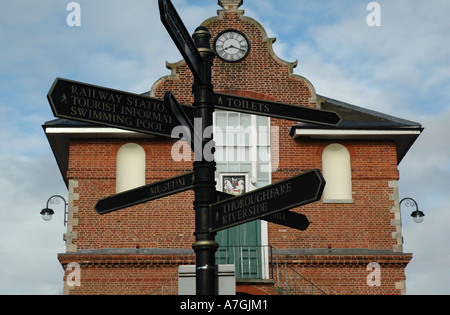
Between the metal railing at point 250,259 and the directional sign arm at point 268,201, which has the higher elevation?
the metal railing at point 250,259

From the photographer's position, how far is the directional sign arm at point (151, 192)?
6254 millimetres

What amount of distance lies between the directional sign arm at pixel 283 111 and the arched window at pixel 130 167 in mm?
13490

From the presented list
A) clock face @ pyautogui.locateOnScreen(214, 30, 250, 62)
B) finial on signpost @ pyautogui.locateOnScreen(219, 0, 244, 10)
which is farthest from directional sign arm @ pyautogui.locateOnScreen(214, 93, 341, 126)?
finial on signpost @ pyautogui.locateOnScreen(219, 0, 244, 10)

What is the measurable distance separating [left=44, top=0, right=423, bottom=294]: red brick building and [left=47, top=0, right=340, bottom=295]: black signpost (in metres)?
12.8

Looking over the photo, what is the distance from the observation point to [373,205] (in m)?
19.9

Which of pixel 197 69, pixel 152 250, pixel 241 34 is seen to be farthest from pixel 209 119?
pixel 241 34

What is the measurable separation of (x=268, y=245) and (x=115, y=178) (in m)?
4.89

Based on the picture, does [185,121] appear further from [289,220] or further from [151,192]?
[289,220]

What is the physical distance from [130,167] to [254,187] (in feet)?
12.3

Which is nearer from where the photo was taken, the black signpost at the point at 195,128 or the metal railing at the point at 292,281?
the black signpost at the point at 195,128

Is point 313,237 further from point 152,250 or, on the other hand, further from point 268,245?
point 152,250

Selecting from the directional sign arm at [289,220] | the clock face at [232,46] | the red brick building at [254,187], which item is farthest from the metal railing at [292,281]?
the directional sign arm at [289,220]

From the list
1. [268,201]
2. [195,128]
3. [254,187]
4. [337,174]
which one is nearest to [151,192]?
[195,128]

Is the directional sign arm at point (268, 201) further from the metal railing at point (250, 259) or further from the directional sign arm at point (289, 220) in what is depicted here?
the metal railing at point (250, 259)
